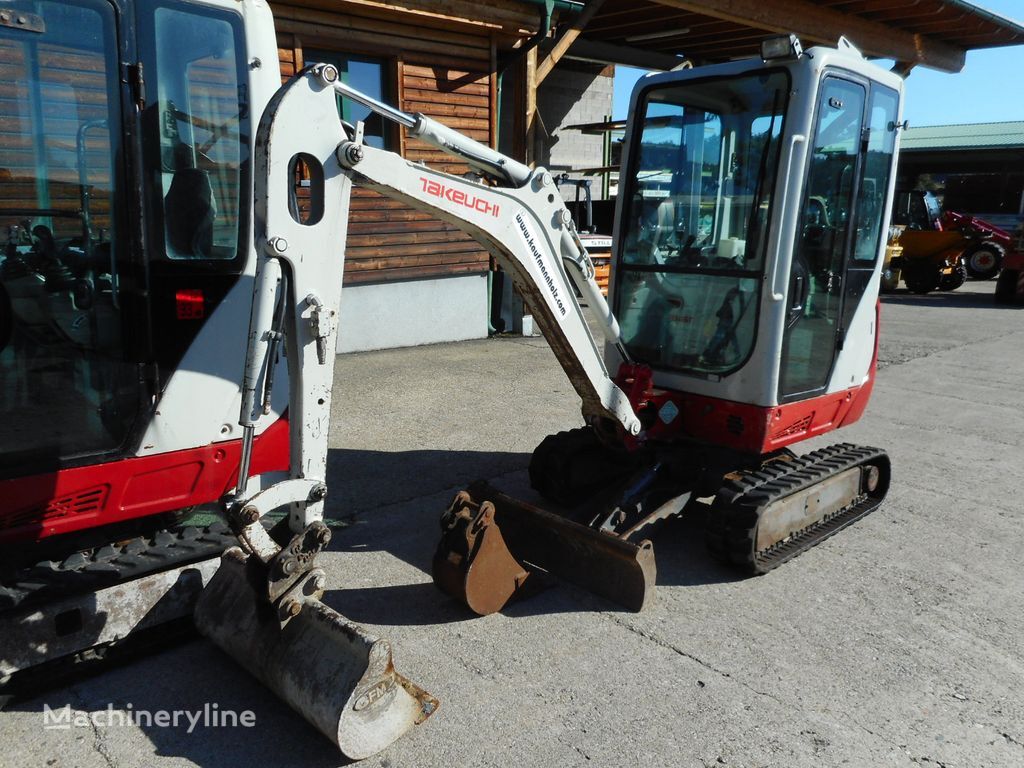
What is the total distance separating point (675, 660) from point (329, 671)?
1492 mm

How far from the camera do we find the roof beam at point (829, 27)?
465 inches

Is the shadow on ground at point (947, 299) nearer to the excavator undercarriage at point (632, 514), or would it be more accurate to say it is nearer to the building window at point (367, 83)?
the building window at point (367, 83)

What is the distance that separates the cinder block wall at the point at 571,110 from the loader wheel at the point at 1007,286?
27.2ft

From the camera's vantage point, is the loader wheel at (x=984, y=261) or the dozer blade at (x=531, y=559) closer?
the dozer blade at (x=531, y=559)

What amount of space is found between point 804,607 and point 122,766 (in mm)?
3029

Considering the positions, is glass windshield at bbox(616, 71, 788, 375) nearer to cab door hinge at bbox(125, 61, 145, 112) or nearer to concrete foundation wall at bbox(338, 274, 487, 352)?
cab door hinge at bbox(125, 61, 145, 112)

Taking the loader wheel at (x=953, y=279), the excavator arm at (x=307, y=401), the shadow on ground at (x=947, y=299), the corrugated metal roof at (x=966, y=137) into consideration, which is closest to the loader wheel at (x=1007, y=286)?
the shadow on ground at (x=947, y=299)

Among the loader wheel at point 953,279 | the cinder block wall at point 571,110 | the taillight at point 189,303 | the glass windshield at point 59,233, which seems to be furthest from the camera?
the loader wheel at point 953,279

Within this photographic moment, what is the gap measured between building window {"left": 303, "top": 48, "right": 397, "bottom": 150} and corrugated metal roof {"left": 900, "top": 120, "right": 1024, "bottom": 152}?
19.9m

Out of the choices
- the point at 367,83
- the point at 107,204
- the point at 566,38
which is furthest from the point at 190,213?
the point at 566,38

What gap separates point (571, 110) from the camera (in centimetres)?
1616

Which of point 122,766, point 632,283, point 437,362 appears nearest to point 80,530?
point 122,766

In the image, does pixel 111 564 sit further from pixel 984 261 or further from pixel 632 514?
pixel 984 261

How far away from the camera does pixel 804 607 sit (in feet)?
13.4
